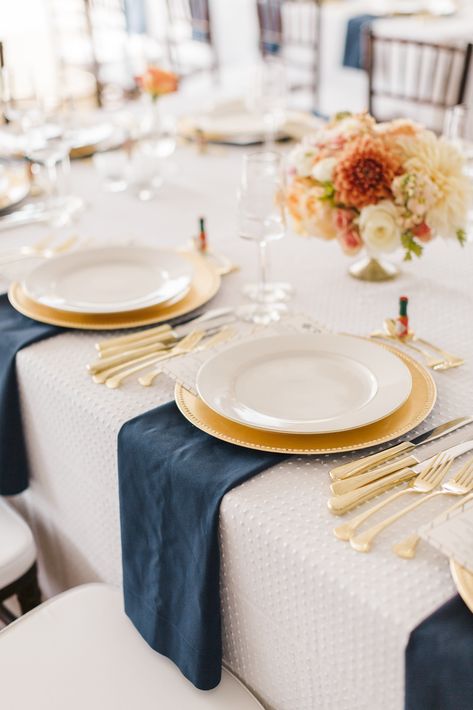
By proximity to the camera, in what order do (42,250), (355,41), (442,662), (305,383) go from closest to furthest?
(442,662), (305,383), (42,250), (355,41)

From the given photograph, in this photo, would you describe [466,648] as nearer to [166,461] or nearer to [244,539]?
[244,539]

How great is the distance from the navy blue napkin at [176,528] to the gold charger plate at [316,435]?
0.05ft

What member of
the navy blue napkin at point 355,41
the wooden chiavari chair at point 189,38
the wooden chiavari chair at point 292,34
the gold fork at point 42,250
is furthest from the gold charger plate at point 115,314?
the wooden chiavari chair at point 189,38

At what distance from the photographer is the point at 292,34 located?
15.0ft

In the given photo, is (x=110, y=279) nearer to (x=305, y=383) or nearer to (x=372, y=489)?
(x=305, y=383)

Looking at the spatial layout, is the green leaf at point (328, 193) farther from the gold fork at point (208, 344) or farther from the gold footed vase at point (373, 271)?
the gold fork at point (208, 344)

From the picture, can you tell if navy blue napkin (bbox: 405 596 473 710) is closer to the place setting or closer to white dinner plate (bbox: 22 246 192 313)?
the place setting

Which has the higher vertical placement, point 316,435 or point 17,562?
point 316,435

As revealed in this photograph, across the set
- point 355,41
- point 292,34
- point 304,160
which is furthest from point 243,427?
point 292,34

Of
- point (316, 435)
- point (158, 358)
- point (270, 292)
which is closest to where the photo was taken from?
point (316, 435)

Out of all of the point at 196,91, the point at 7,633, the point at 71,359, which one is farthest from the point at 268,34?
the point at 7,633

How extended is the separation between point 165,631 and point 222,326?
1.53 feet

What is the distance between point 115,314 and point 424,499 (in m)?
0.61

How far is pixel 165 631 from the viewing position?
988 millimetres
